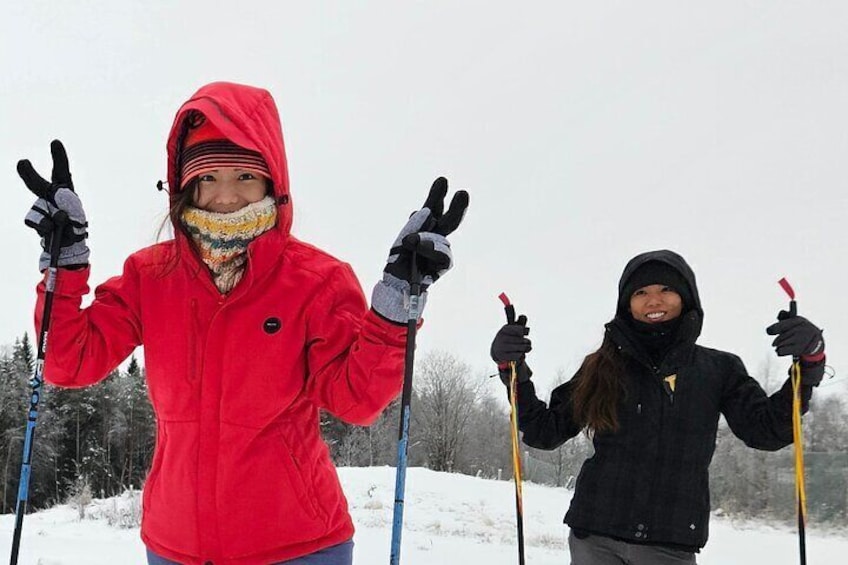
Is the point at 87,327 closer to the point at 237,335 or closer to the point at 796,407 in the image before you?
the point at 237,335

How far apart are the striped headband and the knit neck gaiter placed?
0.11 meters

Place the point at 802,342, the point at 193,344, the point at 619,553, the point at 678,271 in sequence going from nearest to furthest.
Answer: the point at 193,344
the point at 802,342
the point at 619,553
the point at 678,271

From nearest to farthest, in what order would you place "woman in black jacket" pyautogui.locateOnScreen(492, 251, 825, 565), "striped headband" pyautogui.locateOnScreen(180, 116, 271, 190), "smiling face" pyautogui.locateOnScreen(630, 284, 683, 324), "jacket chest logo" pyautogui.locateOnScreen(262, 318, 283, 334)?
"jacket chest logo" pyautogui.locateOnScreen(262, 318, 283, 334) → "striped headband" pyautogui.locateOnScreen(180, 116, 271, 190) → "woman in black jacket" pyautogui.locateOnScreen(492, 251, 825, 565) → "smiling face" pyautogui.locateOnScreen(630, 284, 683, 324)

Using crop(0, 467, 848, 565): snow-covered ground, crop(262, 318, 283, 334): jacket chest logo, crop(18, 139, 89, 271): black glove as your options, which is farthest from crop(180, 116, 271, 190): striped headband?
crop(0, 467, 848, 565): snow-covered ground

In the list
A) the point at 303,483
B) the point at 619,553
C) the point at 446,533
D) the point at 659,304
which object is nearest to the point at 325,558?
the point at 303,483

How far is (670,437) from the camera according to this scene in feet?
10.3

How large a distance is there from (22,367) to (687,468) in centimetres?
3609

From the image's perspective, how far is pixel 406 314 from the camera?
6.75 ft

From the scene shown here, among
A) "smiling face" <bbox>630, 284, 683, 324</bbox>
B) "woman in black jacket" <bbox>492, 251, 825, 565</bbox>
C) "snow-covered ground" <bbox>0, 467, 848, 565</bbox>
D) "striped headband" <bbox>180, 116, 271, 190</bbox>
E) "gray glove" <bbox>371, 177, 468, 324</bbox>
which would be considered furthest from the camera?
"snow-covered ground" <bbox>0, 467, 848, 565</bbox>

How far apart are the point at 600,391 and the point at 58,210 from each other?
7.52 feet

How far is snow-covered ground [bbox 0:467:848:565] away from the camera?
24.4ft

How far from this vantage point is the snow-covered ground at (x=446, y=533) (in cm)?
743

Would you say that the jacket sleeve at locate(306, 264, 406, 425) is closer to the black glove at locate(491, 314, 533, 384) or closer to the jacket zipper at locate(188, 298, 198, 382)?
the jacket zipper at locate(188, 298, 198, 382)

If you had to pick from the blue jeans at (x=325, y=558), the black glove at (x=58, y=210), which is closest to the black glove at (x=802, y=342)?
the blue jeans at (x=325, y=558)
